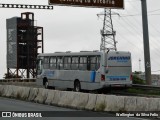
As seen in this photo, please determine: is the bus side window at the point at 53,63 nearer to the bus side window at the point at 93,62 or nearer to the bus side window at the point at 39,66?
the bus side window at the point at 39,66

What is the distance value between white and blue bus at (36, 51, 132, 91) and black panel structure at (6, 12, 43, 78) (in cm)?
7300

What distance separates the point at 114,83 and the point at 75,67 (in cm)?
325

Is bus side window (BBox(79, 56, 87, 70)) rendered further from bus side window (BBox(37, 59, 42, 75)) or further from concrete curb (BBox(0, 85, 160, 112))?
bus side window (BBox(37, 59, 42, 75))

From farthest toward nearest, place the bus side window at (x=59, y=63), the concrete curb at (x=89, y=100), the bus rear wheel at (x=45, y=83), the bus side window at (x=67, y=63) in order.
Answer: the bus rear wheel at (x=45, y=83)
the bus side window at (x=59, y=63)
the bus side window at (x=67, y=63)
the concrete curb at (x=89, y=100)

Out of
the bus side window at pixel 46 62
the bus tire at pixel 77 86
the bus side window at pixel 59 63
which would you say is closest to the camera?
the bus tire at pixel 77 86

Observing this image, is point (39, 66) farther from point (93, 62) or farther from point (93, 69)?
point (93, 62)

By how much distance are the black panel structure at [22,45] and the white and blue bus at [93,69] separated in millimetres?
73004

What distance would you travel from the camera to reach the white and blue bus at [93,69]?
29188 millimetres

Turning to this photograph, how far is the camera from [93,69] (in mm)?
29734

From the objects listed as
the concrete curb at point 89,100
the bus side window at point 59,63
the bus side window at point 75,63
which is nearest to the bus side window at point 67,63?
the bus side window at point 75,63

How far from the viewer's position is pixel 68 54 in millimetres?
31953

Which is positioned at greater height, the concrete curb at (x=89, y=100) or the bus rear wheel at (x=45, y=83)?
the bus rear wheel at (x=45, y=83)

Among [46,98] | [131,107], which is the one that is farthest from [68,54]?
[131,107]

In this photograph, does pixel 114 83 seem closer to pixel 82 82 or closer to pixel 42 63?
pixel 82 82
